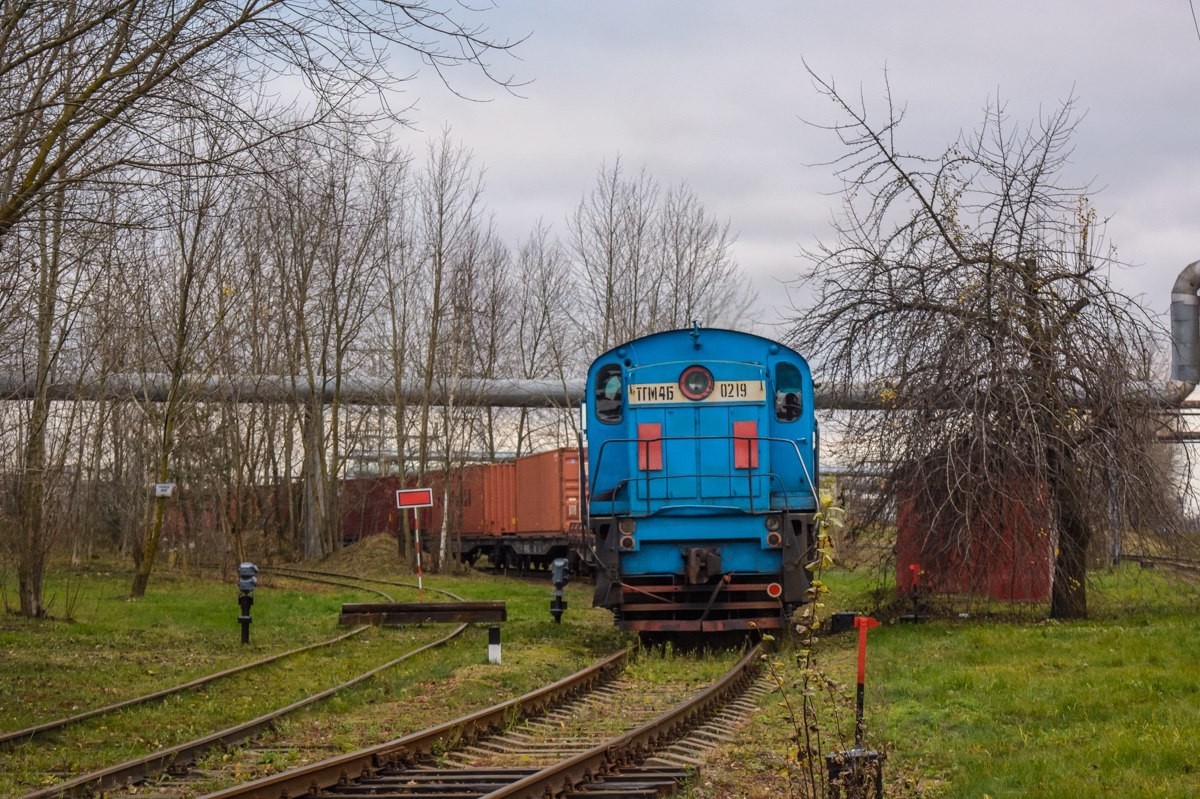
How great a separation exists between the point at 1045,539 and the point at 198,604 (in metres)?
16.2

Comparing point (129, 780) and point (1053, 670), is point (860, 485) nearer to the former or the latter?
point (1053, 670)

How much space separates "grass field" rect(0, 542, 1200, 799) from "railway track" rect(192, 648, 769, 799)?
45cm

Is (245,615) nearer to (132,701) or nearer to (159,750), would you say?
(132,701)

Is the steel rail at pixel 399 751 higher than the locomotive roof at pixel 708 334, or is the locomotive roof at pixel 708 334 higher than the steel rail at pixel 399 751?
the locomotive roof at pixel 708 334

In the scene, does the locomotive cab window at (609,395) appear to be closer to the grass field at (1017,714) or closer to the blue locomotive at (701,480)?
the blue locomotive at (701,480)

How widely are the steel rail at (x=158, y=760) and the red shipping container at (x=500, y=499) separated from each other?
24889 mm

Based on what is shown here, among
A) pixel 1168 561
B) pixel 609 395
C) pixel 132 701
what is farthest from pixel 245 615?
pixel 1168 561

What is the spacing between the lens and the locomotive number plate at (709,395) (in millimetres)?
14969

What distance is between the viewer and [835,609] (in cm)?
2077

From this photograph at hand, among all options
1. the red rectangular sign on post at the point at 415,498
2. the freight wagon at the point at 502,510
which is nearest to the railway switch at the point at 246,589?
the red rectangular sign on post at the point at 415,498

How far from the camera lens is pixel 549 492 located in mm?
31703

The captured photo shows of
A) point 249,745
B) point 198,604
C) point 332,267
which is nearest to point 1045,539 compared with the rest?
point 249,745

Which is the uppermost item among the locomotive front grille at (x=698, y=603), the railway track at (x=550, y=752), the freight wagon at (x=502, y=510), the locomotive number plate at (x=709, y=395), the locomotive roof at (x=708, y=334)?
the locomotive roof at (x=708, y=334)

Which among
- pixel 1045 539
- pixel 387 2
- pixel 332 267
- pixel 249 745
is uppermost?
pixel 332 267
